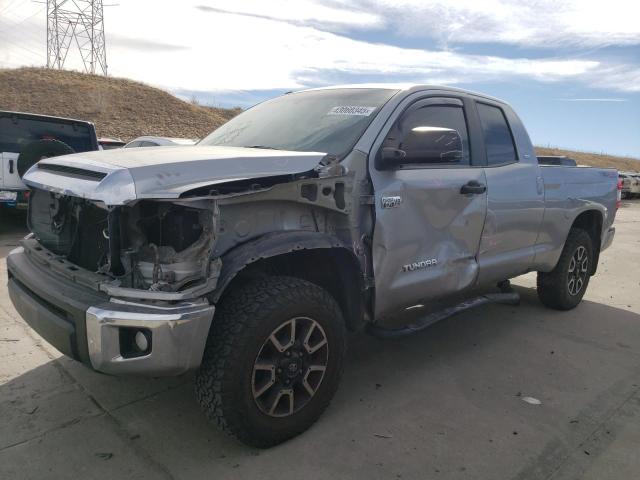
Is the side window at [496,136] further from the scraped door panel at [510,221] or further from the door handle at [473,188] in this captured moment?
the door handle at [473,188]

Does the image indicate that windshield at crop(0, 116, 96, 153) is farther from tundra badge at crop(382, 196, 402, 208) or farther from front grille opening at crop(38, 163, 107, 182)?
tundra badge at crop(382, 196, 402, 208)

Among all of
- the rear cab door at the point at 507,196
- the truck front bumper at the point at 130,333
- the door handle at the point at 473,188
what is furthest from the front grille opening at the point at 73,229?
the rear cab door at the point at 507,196

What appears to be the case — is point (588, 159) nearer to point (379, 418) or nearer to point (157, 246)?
point (379, 418)

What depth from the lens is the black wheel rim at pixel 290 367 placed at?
104 inches

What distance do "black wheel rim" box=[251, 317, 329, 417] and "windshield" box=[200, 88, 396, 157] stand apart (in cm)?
103

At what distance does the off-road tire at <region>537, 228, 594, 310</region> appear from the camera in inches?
202

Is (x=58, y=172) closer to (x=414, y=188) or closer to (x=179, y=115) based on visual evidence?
(x=414, y=188)

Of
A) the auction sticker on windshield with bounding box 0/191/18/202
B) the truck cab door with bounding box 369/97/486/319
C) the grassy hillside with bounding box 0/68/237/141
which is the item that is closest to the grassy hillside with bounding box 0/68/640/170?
the grassy hillside with bounding box 0/68/237/141

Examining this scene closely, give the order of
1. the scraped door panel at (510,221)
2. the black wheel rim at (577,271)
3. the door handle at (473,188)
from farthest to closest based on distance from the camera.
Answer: the black wheel rim at (577,271), the scraped door panel at (510,221), the door handle at (473,188)

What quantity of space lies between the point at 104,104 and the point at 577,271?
34.8m

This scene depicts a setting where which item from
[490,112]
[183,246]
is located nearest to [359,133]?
[183,246]

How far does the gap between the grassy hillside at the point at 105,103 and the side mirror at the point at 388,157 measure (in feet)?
97.2

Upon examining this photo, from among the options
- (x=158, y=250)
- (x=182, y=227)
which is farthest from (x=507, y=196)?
(x=158, y=250)

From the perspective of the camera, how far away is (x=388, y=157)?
307cm
